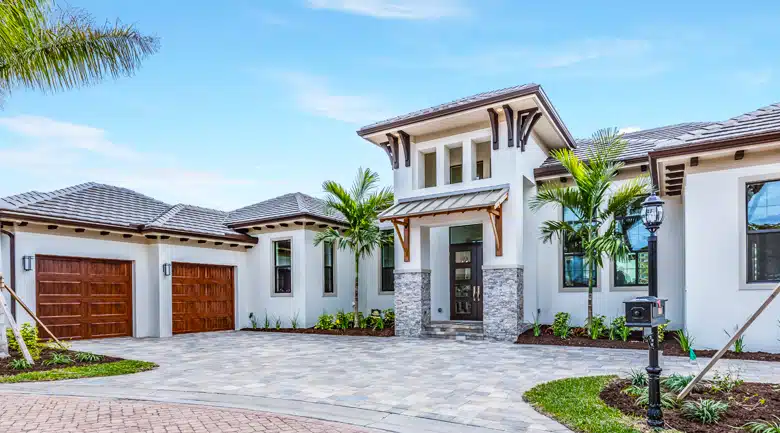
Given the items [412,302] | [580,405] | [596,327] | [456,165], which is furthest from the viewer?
[456,165]

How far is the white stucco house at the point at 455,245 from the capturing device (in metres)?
9.35

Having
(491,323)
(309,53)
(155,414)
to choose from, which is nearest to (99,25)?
(309,53)

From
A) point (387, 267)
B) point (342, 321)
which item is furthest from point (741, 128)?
point (342, 321)

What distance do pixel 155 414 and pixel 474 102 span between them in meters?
9.40

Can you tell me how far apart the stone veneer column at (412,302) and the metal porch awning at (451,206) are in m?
0.58

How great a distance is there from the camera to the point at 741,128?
927 cm

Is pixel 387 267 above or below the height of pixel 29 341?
above

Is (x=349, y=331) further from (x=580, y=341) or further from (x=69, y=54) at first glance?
(x=69, y=54)

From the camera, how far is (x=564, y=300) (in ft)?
42.6

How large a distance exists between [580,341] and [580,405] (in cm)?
597

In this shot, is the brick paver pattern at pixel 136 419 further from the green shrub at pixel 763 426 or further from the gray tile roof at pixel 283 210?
the gray tile roof at pixel 283 210

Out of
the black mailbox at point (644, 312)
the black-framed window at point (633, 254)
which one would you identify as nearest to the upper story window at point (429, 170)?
the black-framed window at point (633, 254)

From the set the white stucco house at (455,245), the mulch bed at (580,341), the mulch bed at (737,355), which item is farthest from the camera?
the mulch bed at (580,341)

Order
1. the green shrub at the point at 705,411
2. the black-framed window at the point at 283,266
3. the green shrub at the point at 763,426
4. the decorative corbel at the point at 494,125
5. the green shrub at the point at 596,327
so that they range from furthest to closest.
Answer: the black-framed window at the point at 283,266
the decorative corbel at the point at 494,125
the green shrub at the point at 596,327
the green shrub at the point at 705,411
the green shrub at the point at 763,426
